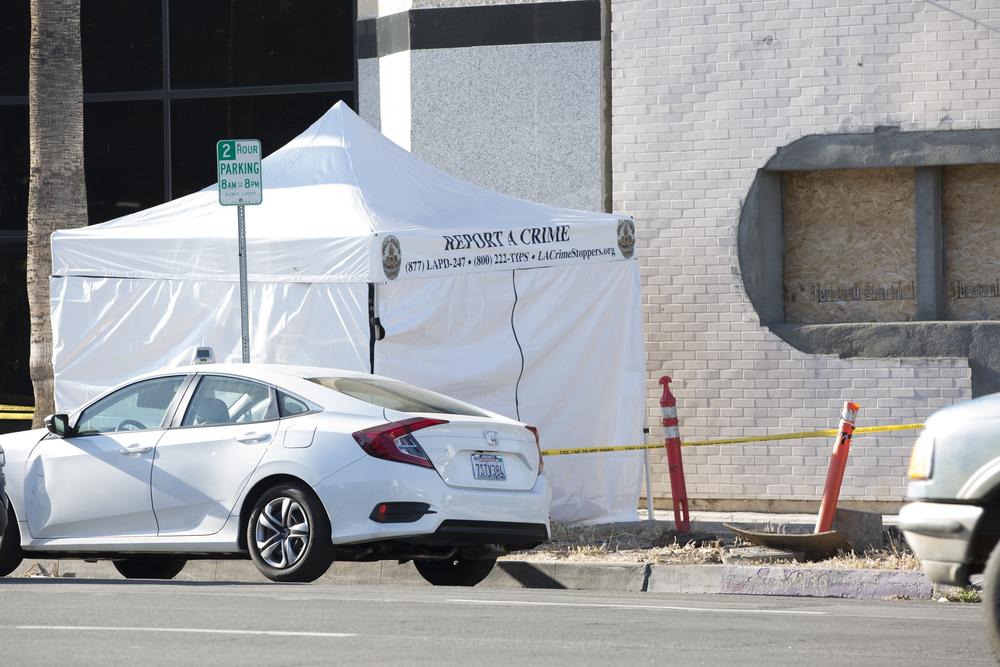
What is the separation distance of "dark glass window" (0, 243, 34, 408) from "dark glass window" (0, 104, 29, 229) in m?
0.37

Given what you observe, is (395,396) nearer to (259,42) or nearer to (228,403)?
(228,403)

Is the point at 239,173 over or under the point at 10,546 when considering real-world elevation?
over

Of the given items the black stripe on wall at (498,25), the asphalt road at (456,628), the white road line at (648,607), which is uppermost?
the black stripe on wall at (498,25)

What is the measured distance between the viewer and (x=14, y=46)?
61.8ft

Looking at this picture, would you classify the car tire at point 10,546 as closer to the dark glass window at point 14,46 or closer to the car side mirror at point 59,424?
the car side mirror at point 59,424

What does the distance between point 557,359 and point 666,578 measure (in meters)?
3.08

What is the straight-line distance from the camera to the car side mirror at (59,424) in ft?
36.3

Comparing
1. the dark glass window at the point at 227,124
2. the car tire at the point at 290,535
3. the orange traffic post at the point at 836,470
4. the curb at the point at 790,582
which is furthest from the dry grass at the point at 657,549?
the dark glass window at the point at 227,124

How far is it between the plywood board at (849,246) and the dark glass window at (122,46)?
689 centimetres

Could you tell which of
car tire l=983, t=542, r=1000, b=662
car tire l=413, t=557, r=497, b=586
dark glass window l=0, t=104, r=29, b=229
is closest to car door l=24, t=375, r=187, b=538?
car tire l=413, t=557, r=497, b=586

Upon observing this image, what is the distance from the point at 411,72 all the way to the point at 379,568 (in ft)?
20.3

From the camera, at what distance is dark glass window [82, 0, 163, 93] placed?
1834 centimetres

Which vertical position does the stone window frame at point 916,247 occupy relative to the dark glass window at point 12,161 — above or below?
below

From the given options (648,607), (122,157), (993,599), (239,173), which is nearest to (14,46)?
(122,157)
